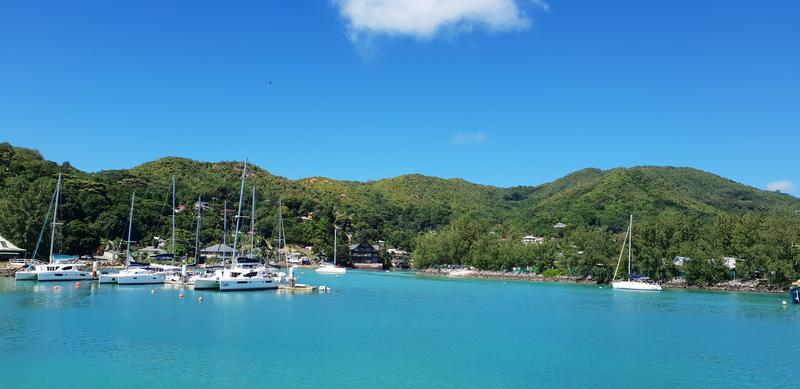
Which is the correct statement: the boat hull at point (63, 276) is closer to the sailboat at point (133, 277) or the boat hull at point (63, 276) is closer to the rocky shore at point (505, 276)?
the sailboat at point (133, 277)

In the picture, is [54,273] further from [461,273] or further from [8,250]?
[461,273]

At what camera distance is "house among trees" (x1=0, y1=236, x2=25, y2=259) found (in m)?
73.1

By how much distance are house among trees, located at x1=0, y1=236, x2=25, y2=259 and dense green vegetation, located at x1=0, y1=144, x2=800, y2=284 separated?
1745 millimetres

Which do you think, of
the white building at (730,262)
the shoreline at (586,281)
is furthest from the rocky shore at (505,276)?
the white building at (730,262)

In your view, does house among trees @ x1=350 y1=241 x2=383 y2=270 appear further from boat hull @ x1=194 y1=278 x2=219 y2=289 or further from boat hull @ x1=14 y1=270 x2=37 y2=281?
boat hull @ x1=194 y1=278 x2=219 y2=289

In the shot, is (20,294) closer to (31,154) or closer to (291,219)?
(31,154)

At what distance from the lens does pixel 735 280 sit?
76438 mm

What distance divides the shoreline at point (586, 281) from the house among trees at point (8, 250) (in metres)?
68.3

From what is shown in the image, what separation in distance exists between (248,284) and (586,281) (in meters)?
53.1

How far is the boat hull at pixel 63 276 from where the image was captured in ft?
194

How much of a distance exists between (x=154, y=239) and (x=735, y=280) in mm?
98988

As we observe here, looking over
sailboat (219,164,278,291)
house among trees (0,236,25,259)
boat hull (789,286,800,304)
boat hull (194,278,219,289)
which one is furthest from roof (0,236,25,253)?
boat hull (789,286,800,304)

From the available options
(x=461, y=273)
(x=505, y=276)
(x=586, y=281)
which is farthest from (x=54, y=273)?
(x=461, y=273)

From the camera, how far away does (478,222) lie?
13025cm
